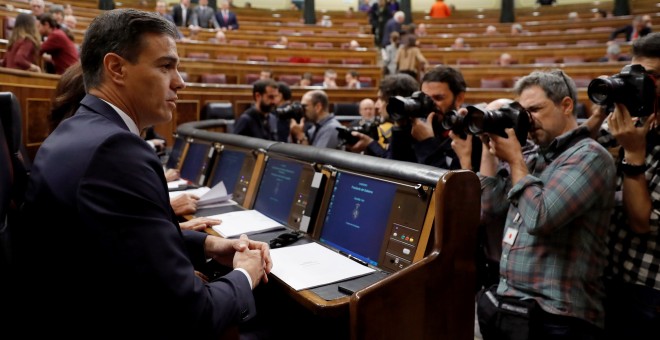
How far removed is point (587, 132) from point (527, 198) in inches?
13.3

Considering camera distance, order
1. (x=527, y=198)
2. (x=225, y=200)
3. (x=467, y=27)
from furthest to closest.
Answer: (x=467, y=27)
(x=225, y=200)
(x=527, y=198)

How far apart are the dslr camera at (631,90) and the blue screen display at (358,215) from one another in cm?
70

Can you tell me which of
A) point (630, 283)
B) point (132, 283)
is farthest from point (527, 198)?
point (132, 283)

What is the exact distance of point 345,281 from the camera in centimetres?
131

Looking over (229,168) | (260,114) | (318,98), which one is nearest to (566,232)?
(229,168)

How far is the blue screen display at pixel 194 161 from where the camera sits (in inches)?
111

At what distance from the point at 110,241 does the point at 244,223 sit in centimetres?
92

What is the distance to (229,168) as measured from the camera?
97.8 inches

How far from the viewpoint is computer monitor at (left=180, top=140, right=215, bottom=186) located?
2.73 metres

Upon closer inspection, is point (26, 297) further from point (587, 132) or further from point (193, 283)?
point (587, 132)

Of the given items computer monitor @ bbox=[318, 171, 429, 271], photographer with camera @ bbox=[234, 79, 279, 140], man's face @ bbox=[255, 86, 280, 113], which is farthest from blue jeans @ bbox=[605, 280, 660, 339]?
man's face @ bbox=[255, 86, 280, 113]

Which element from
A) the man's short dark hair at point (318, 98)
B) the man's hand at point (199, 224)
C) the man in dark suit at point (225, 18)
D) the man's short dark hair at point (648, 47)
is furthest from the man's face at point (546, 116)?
the man in dark suit at point (225, 18)

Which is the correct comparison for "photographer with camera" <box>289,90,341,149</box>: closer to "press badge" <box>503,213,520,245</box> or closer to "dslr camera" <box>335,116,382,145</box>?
"dslr camera" <box>335,116,382,145</box>

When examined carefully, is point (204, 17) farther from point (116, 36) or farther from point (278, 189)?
point (116, 36)
